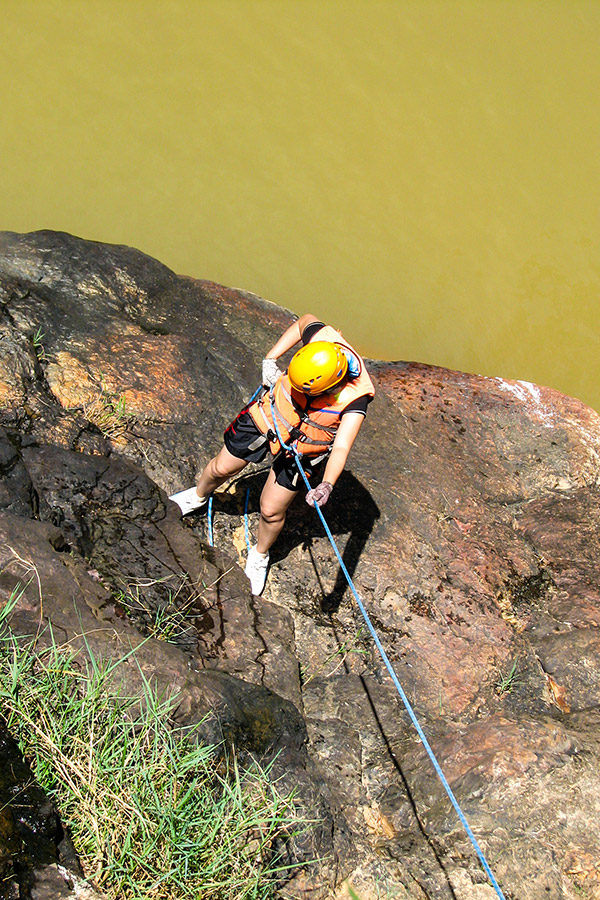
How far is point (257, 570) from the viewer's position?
405cm

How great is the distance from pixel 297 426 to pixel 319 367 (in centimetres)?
45

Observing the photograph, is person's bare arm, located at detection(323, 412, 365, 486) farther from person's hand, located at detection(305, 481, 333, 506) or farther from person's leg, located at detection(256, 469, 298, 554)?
person's leg, located at detection(256, 469, 298, 554)

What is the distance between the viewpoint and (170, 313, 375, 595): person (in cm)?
345

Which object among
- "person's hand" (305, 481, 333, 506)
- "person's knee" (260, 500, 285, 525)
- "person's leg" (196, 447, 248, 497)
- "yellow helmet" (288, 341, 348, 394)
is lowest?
"person's knee" (260, 500, 285, 525)

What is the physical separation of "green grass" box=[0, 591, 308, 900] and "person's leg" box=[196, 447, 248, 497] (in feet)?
4.85

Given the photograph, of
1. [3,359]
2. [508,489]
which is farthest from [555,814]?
[3,359]

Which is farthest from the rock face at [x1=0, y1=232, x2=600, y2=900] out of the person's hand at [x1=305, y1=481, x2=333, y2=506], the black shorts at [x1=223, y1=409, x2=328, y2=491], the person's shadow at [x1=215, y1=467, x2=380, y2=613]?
the person's hand at [x1=305, y1=481, x2=333, y2=506]

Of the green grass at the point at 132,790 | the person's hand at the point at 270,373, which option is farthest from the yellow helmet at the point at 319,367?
the green grass at the point at 132,790

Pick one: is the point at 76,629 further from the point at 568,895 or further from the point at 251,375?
the point at 251,375

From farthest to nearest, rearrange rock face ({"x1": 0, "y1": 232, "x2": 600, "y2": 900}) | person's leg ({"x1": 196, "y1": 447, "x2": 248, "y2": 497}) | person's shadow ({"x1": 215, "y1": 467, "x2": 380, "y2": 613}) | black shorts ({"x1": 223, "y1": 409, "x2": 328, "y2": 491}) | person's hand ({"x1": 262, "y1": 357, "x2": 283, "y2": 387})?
person's shadow ({"x1": 215, "y1": 467, "x2": 380, "y2": 613}) < person's hand ({"x1": 262, "y1": 357, "x2": 283, "y2": 387}) < person's leg ({"x1": 196, "y1": 447, "x2": 248, "y2": 497}) < black shorts ({"x1": 223, "y1": 409, "x2": 328, "y2": 491}) < rock face ({"x1": 0, "y1": 232, "x2": 600, "y2": 900})

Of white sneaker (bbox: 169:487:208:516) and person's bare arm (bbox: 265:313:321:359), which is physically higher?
person's bare arm (bbox: 265:313:321:359)

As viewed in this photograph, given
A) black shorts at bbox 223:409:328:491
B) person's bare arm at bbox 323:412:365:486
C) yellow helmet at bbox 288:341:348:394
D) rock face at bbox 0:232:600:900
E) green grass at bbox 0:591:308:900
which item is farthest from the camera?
black shorts at bbox 223:409:328:491

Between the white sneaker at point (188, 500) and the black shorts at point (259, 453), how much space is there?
0.40 m

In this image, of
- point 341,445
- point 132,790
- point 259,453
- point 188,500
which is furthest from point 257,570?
point 132,790
